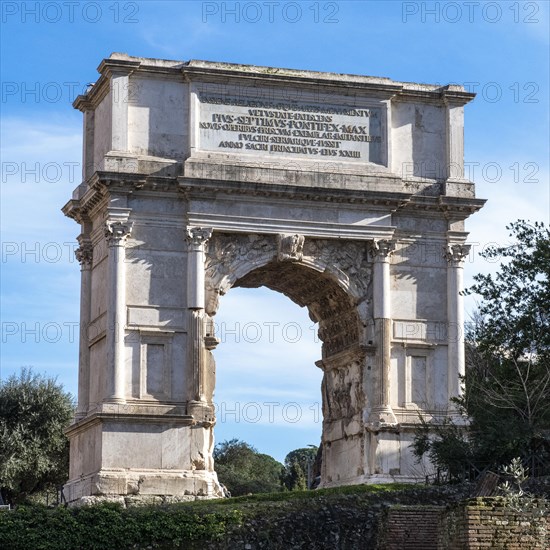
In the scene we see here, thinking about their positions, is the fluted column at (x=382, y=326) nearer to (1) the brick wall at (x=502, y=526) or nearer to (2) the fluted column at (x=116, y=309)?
(2) the fluted column at (x=116, y=309)

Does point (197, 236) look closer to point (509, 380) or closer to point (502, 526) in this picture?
point (509, 380)

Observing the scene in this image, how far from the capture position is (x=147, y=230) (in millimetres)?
42406

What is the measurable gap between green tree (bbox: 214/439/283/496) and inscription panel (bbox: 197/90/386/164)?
1364 inches

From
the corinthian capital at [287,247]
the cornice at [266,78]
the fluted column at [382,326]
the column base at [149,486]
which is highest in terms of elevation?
the cornice at [266,78]

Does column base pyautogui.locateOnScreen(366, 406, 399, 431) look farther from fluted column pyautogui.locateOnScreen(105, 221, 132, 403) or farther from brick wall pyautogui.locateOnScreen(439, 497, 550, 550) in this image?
brick wall pyautogui.locateOnScreen(439, 497, 550, 550)

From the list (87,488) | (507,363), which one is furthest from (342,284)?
(87,488)

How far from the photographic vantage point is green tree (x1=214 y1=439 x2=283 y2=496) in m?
76.9

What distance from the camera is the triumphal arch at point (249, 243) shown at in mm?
41625

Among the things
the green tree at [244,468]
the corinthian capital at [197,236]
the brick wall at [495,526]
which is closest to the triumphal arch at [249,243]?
the corinthian capital at [197,236]

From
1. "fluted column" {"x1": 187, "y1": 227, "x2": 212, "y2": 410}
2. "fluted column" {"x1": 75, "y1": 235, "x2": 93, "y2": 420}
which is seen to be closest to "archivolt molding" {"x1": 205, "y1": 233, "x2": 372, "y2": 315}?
"fluted column" {"x1": 187, "y1": 227, "x2": 212, "y2": 410}

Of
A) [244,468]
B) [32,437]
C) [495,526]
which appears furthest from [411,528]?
[244,468]

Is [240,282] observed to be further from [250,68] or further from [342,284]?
[250,68]

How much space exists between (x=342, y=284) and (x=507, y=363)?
5.91 meters

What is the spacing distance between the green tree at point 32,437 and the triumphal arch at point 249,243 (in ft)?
51.6
